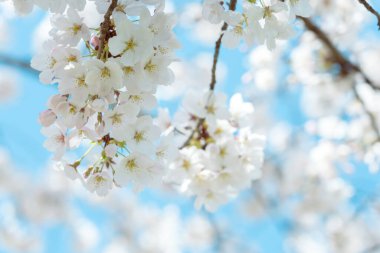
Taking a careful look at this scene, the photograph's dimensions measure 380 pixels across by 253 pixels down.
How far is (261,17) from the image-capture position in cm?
114

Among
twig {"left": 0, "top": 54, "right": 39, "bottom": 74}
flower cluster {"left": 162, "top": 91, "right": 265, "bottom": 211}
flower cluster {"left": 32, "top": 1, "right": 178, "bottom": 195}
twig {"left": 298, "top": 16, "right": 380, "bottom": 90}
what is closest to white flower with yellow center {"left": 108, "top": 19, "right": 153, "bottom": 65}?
flower cluster {"left": 32, "top": 1, "right": 178, "bottom": 195}

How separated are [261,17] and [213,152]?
0.52 meters

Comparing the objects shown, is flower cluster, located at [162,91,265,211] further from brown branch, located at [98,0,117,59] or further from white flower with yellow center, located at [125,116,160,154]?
brown branch, located at [98,0,117,59]

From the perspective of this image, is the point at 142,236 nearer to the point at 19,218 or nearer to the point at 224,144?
the point at 19,218

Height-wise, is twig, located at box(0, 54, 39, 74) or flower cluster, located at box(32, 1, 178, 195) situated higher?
twig, located at box(0, 54, 39, 74)

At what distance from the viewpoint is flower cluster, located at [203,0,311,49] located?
112 centimetres

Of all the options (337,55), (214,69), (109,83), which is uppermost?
(337,55)

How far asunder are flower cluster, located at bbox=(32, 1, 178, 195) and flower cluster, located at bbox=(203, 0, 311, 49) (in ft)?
0.39

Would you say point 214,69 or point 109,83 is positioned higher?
point 214,69

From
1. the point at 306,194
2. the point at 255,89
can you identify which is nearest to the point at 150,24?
the point at 255,89

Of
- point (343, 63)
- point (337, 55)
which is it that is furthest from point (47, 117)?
point (343, 63)

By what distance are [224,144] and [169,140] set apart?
0.32 metres

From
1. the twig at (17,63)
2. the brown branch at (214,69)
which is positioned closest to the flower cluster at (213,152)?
A: the brown branch at (214,69)

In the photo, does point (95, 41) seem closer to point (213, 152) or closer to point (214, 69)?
point (214, 69)
